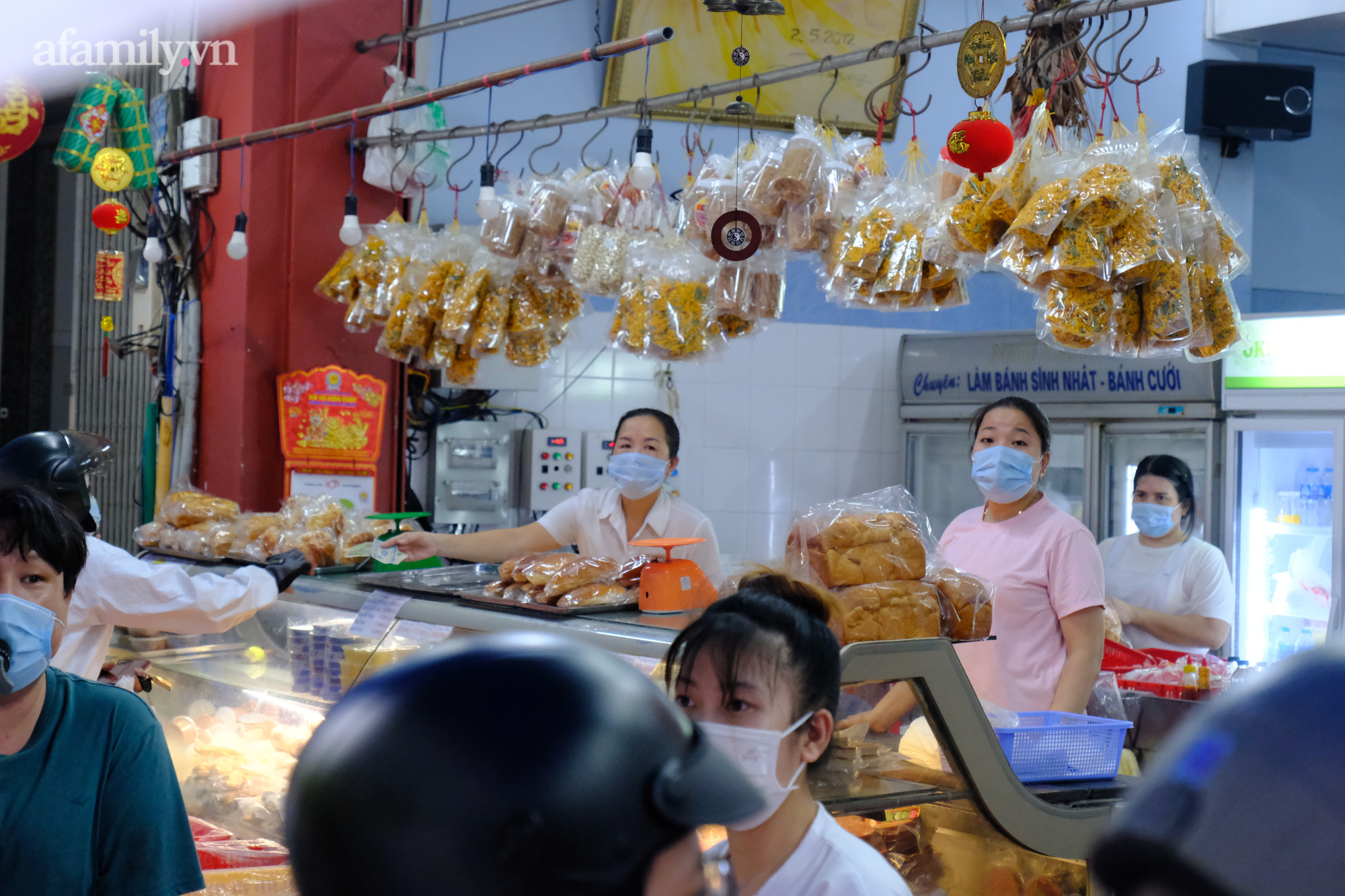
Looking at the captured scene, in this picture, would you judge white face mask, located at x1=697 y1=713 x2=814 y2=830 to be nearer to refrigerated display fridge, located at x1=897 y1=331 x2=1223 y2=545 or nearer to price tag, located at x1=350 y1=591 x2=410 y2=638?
price tag, located at x1=350 y1=591 x2=410 y2=638

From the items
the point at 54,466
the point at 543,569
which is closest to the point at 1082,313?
the point at 543,569

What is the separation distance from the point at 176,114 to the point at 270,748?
3331mm

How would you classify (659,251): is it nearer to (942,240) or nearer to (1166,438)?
(942,240)

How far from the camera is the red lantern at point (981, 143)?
2635mm

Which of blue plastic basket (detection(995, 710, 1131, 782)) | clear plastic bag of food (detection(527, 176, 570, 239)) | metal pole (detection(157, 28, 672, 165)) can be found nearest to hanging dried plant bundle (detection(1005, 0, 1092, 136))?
metal pole (detection(157, 28, 672, 165))

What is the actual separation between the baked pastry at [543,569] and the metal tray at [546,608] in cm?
8

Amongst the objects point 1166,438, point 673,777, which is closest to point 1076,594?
point 673,777

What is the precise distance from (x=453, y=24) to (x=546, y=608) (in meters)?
2.89

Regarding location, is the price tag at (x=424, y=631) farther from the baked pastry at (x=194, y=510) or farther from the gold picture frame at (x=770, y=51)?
the gold picture frame at (x=770, y=51)

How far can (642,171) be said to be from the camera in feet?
12.4

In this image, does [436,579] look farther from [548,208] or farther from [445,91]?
[445,91]

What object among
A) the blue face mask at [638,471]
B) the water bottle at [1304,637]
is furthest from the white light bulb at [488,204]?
the water bottle at [1304,637]

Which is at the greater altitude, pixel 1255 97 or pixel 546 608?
pixel 1255 97

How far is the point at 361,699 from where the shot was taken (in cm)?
52
